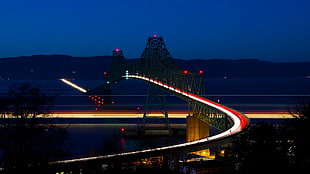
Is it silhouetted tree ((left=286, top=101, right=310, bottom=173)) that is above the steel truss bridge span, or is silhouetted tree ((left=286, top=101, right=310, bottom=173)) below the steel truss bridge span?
above

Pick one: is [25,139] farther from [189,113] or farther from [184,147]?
[189,113]

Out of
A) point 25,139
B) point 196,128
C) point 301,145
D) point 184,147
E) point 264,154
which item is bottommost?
point 184,147

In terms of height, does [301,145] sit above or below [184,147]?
above

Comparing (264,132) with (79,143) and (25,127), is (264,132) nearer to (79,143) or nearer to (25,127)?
(25,127)

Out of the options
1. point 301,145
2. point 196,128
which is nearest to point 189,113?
point 196,128

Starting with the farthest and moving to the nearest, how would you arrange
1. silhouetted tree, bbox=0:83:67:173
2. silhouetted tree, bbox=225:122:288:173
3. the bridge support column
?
the bridge support column < silhouetted tree, bbox=225:122:288:173 < silhouetted tree, bbox=0:83:67:173

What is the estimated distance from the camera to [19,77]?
138 metres

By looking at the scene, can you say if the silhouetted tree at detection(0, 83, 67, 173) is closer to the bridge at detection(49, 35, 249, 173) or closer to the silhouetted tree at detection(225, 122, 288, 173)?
the bridge at detection(49, 35, 249, 173)

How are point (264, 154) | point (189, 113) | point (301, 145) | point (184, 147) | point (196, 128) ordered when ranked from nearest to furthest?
point (264, 154) < point (301, 145) < point (184, 147) < point (196, 128) < point (189, 113)

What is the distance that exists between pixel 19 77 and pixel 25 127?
135789 mm

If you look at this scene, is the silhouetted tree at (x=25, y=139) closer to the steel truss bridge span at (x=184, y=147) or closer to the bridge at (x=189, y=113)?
the bridge at (x=189, y=113)

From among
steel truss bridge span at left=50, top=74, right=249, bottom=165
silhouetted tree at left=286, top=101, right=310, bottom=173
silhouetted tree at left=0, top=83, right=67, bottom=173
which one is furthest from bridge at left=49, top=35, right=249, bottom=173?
silhouetted tree at left=286, top=101, right=310, bottom=173

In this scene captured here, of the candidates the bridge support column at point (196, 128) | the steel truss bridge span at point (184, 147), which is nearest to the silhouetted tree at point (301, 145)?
the steel truss bridge span at point (184, 147)

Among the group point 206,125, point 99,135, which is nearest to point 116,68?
point 99,135
